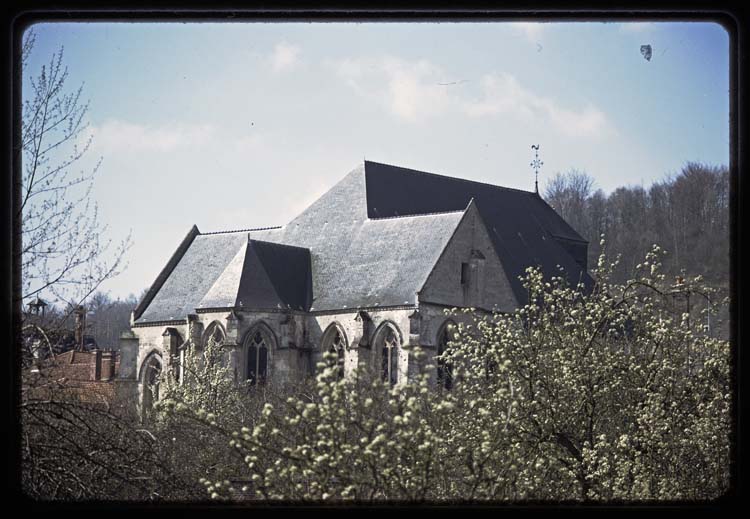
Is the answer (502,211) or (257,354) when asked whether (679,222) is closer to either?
(257,354)

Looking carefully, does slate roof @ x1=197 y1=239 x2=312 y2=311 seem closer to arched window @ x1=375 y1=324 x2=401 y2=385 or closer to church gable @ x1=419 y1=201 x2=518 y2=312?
Answer: arched window @ x1=375 y1=324 x2=401 y2=385

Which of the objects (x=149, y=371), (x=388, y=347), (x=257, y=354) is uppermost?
(x=388, y=347)

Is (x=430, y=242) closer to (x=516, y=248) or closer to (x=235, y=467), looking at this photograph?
(x=516, y=248)

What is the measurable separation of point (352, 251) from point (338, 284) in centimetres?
144

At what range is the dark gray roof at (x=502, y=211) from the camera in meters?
39.3

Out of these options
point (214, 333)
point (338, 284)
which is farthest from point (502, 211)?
point (214, 333)

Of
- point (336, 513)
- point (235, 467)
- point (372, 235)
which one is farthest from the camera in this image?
point (372, 235)

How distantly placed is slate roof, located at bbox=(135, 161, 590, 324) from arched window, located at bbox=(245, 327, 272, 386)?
989 millimetres

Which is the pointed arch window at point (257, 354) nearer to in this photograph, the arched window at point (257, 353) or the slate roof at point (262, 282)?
the arched window at point (257, 353)

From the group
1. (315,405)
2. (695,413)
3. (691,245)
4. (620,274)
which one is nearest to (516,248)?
(620,274)

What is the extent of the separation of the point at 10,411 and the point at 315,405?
225cm

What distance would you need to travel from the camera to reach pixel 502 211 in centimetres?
4356

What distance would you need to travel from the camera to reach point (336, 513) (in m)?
6.07

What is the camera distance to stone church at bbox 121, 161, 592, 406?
111ft
